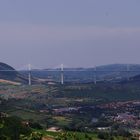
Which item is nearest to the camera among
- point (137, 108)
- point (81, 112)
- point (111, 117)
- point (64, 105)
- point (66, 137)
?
point (66, 137)

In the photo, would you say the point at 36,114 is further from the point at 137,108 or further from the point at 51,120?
the point at 137,108

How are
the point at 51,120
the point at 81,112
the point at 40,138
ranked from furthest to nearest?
the point at 81,112
the point at 51,120
the point at 40,138

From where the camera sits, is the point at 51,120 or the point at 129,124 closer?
the point at 51,120

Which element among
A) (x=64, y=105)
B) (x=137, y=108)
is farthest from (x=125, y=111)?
(x=64, y=105)

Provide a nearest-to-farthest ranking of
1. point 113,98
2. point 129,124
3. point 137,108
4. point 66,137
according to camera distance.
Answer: point 66,137 → point 129,124 → point 137,108 → point 113,98

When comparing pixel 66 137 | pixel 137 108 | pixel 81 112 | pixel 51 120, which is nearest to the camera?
pixel 66 137

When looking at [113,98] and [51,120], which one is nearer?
[51,120]

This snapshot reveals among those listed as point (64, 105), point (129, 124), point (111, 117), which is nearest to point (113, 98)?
point (64, 105)

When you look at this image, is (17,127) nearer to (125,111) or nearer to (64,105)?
(125,111)
